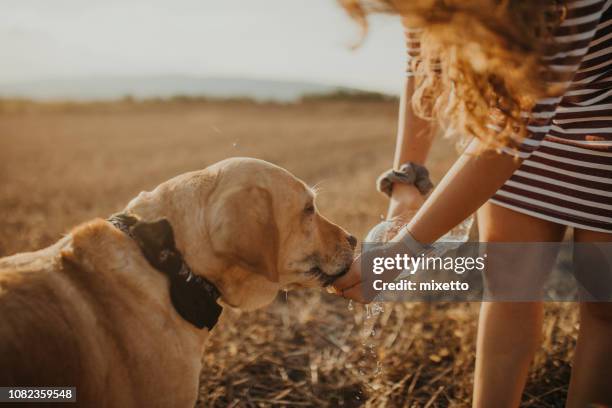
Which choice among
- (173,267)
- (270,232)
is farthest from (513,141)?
(173,267)

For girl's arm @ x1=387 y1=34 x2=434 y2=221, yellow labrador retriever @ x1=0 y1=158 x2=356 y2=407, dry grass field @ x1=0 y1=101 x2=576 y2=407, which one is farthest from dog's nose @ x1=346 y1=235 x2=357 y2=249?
dry grass field @ x1=0 y1=101 x2=576 y2=407

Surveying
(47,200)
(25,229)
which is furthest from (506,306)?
(47,200)

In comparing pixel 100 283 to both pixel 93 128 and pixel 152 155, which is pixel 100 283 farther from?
pixel 93 128

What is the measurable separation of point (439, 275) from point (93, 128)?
18.5 meters

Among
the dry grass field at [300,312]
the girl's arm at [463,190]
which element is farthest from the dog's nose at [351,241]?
the dry grass field at [300,312]

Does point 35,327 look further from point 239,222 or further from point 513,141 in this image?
point 513,141

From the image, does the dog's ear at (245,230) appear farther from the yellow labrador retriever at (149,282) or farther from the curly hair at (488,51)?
the curly hair at (488,51)

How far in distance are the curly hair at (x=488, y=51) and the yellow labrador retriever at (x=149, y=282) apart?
940mm

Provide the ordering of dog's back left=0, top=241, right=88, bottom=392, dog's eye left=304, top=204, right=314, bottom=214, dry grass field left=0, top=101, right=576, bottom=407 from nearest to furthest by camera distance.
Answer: dog's back left=0, top=241, right=88, bottom=392, dog's eye left=304, top=204, right=314, bottom=214, dry grass field left=0, top=101, right=576, bottom=407

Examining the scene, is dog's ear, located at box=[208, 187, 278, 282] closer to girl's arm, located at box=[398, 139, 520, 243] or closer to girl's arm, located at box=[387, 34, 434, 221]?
girl's arm, located at box=[398, 139, 520, 243]

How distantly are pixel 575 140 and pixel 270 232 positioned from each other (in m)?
1.32

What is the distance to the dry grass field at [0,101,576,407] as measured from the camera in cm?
331

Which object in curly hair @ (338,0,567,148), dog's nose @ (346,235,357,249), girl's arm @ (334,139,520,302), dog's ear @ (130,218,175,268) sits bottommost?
dog's nose @ (346,235,357,249)

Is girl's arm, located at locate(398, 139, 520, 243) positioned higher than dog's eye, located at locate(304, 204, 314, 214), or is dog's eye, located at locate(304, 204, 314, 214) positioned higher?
girl's arm, located at locate(398, 139, 520, 243)
